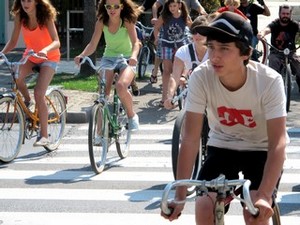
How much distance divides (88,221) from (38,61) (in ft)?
10.0

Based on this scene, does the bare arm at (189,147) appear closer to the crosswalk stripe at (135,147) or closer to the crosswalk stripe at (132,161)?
the crosswalk stripe at (132,161)

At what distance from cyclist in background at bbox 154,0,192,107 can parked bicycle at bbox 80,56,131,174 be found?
12.9ft

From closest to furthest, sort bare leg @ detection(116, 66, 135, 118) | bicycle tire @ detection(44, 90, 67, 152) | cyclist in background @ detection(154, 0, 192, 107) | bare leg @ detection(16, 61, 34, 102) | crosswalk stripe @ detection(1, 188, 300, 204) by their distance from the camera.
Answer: crosswalk stripe @ detection(1, 188, 300, 204)
bare leg @ detection(116, 66, 135, 118)
bare leg @ detection(16, 61, 34, 102)
bicycle tire @ detection(44, 90, 67, 152)
cyclist in background @ detection(154, 0, 192, 107)

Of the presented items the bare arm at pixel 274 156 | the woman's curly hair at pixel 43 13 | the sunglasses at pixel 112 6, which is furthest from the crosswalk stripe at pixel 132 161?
the bare arm at pixel 274 156

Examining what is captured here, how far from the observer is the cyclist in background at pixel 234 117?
4.34 meters

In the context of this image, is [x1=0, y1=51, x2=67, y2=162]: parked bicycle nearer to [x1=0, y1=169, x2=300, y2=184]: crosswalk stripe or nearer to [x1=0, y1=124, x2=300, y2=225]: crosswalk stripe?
[x1=0, y1=124, x2=300, y2=225]: crosswalk stripe

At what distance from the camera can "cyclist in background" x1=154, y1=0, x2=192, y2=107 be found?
1383 cm

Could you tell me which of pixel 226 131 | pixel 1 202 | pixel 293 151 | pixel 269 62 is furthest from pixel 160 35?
pixel 226 131

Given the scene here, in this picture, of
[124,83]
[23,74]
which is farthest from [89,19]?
[124,83]

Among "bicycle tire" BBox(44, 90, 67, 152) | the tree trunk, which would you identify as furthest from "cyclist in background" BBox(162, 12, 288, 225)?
the tree trunk

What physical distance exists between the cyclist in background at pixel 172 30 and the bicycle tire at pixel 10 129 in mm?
4116

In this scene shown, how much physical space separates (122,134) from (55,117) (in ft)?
3.25

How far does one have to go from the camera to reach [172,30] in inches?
549

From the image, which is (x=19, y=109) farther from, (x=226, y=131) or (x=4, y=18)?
(x=4, y=18)
